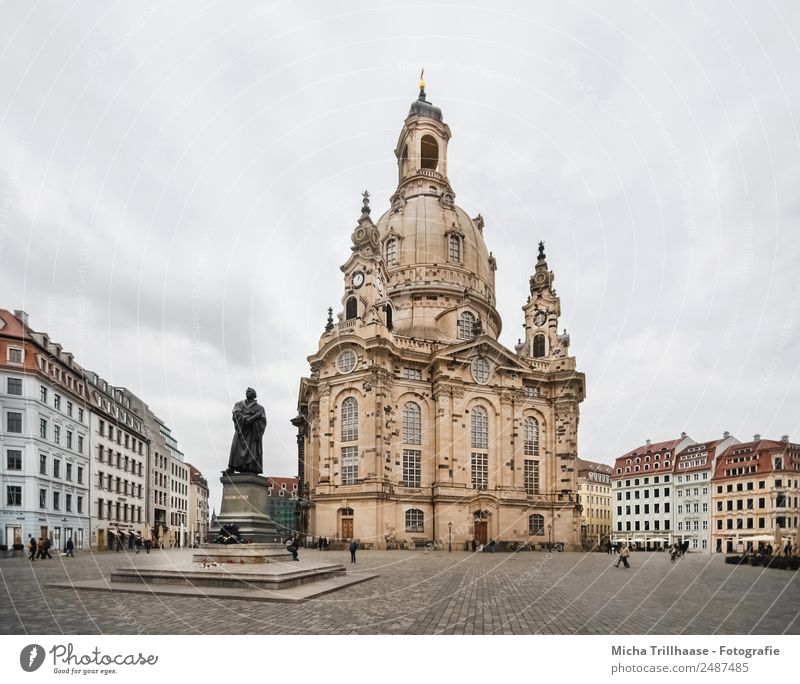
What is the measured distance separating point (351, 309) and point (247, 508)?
1694 inches

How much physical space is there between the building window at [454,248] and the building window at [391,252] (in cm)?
630

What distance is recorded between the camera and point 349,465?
5797cm

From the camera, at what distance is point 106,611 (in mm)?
13742

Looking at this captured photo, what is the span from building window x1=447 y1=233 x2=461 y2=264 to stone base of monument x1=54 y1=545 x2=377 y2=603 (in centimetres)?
5573

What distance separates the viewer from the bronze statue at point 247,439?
22.0 m

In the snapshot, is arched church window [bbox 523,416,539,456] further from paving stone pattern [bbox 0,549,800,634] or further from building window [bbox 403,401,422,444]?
paving stone pattern [bbox 0,549,800,634]

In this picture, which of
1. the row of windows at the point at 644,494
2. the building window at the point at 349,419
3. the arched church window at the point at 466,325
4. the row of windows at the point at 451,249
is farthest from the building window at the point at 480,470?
the row of windows at the point at 644,494

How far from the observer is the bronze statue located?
72.1ft

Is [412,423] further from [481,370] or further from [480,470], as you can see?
[481,370]

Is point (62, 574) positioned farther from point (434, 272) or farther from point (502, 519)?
point (434, 272)

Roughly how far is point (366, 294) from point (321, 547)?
24.3 m

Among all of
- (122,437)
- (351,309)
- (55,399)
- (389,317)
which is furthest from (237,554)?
(389,317)

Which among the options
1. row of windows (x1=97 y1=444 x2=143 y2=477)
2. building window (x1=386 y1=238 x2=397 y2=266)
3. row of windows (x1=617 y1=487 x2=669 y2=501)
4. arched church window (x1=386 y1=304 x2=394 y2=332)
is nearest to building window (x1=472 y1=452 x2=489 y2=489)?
arched church window (x1=386 y1=304 x2=394 y2=332)

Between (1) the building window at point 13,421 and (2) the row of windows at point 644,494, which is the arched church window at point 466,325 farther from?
(1) the building window at point 13,421
